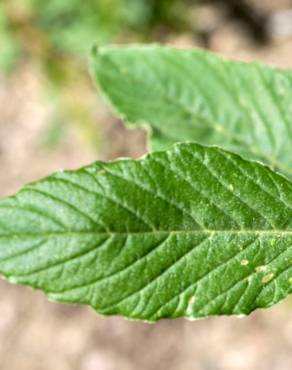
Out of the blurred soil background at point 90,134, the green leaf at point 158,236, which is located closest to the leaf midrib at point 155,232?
the green leaf at point 158,236

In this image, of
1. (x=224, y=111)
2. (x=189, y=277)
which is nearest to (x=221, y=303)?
(x=189, y=277)

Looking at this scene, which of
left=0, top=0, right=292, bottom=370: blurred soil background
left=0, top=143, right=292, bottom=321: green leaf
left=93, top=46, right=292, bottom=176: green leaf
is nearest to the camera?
left=0, top=143, right=292, bottom=321: green leaf

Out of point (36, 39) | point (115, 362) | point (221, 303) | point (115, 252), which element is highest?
point (36, 39)

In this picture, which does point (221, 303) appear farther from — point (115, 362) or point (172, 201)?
point (115, 362)

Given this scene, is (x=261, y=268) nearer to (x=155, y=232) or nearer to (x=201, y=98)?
(x=155, y=232)

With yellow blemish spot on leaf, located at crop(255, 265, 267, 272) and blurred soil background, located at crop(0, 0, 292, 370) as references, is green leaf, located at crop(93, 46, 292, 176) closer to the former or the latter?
yellow blemish spot on leaf, located at crop(255, 265, 267, 272)

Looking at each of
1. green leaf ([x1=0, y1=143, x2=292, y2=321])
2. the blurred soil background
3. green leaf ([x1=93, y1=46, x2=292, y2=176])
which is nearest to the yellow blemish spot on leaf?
green leaf ([x1=0, y1=143, x2=292, y2=321])
